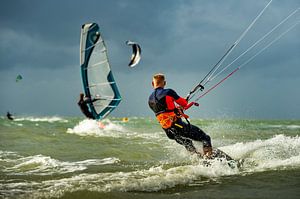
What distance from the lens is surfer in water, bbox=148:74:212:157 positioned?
5984 millimetres

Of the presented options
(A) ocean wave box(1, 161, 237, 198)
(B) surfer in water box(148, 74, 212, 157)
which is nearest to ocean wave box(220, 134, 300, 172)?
(A) ocean wave box(1, 161, 237, 198)

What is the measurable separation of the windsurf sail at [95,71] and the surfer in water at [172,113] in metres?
13.3

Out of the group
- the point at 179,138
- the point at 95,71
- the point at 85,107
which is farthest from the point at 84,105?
the point at 179,138

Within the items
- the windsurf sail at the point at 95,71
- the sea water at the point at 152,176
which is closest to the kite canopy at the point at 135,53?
the windsurf sail at the point at 95,71

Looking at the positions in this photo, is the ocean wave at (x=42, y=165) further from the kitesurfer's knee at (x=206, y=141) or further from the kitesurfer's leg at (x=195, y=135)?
the kitesurfer's knee at (x=206, y=141)

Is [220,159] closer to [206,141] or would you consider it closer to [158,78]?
[206,141]

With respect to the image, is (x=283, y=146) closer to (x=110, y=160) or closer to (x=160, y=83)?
(x=160, y=83)

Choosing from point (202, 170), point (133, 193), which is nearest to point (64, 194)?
point (133, 193)

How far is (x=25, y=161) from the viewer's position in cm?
768

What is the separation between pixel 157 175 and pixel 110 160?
2.71 m

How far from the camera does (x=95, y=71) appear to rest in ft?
63.3

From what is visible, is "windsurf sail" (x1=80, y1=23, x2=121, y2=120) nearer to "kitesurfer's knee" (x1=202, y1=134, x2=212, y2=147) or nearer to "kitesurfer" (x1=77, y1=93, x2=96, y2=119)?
"kitesurfer" (x1=77, y1=93, x2=96, y2=119)

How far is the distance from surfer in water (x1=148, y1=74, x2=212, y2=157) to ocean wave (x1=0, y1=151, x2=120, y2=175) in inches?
71.2

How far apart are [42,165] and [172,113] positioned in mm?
2931
